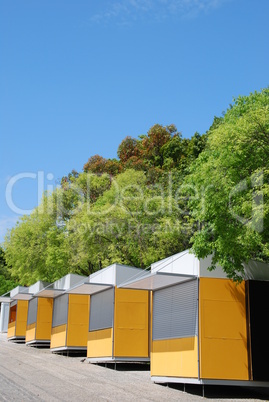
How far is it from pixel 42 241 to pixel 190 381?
78.3ft

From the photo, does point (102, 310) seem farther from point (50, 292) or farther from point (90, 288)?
point (50, 292)

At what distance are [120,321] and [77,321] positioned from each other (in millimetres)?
5775

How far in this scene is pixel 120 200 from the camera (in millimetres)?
28688

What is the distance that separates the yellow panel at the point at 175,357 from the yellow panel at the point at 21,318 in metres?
23.0

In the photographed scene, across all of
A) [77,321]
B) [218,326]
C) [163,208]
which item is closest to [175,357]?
[218,326]

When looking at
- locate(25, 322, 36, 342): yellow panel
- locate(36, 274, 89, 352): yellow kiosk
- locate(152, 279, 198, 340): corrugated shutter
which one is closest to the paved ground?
locate(152, 279, 198, 340): corrugated shutter

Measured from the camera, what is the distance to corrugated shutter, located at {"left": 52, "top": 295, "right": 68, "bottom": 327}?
79.6 ft

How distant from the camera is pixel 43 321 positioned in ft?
96.2

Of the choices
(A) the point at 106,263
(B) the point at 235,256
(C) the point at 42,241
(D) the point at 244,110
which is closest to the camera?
(B) the point at 235,256

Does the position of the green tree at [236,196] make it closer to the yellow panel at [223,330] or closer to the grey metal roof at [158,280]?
the yellow panel at [223,330]

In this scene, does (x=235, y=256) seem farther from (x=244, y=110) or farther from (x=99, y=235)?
(x=99, y=235)

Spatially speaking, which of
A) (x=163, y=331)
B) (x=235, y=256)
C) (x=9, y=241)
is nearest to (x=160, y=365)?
(x=163, y=331)

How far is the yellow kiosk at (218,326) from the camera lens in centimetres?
1190

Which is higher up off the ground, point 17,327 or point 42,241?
point 42,241
